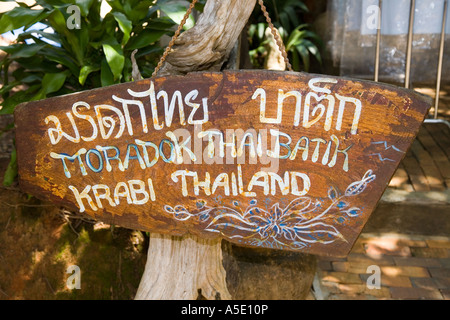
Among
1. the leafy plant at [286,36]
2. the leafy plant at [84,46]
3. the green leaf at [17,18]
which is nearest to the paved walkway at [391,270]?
the leafy plant at [84,46]

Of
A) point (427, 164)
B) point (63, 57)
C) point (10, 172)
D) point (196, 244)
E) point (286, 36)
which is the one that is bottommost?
point (427, 164)

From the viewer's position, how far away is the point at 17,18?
7.04ft

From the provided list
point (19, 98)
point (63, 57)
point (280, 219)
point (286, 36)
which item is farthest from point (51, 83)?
point (286, 36)

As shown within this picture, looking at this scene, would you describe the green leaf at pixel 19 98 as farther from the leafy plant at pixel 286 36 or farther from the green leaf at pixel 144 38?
the leafy plant at pixel 286 36

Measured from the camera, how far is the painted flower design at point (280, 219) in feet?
5.96

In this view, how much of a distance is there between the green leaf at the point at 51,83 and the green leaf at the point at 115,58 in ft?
0.93

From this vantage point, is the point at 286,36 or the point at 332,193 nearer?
the point at 332,193

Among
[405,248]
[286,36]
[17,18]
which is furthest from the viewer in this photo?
[286,36]

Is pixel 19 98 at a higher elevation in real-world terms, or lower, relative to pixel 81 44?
lower

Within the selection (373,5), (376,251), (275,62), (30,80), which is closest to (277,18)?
(275,62)

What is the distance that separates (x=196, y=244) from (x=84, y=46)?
1.11m

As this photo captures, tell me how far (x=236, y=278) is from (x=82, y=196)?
1.00 meters

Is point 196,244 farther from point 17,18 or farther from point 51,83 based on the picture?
point 17,18

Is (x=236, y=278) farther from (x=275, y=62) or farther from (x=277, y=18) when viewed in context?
(x=277, y=18)
